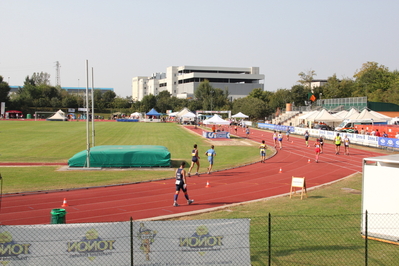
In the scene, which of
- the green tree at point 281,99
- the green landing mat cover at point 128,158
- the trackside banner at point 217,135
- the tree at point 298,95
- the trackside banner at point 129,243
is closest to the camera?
the trackside banner at point 129,243

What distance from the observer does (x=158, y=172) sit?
23.2m

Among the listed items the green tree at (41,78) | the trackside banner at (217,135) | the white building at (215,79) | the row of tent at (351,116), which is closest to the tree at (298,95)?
the row of tent at (351,116)

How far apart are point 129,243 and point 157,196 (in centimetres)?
926

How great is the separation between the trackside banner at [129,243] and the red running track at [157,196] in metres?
5.89

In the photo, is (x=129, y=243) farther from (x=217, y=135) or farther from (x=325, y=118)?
(x=325, y=118)

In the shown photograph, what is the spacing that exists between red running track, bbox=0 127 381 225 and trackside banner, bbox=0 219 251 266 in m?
5.89

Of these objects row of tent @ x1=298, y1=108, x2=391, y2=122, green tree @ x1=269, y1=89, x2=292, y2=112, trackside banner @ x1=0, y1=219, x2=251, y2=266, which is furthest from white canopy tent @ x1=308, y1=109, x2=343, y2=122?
trackside banner @ x1=0, y1=219, x2=251, y2=266

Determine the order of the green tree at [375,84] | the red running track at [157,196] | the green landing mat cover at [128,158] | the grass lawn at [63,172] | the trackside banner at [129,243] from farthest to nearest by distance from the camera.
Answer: the green tree at [375,84] → the green landing mat cover at [128,158] → the grass lawn at [63,172] → the red running track at [157,196] → the trackside banner at [129,243]

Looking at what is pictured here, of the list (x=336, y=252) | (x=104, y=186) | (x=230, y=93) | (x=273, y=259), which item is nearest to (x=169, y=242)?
(x=273, y=259)

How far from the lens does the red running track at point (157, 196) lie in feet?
44.5

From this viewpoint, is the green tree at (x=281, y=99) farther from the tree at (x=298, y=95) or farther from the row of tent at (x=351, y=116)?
the row of tent at (x=351, y=116)

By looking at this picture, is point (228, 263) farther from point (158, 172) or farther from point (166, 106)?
point (166, 106)

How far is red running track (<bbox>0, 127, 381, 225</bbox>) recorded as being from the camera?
44.5ft

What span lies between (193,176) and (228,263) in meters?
14.5
